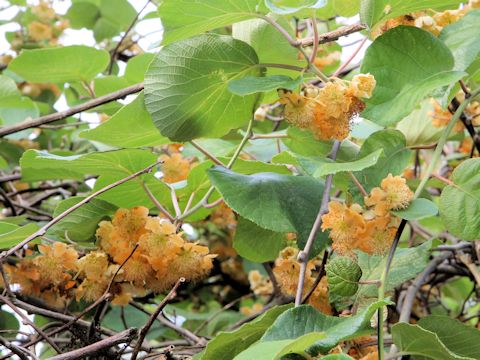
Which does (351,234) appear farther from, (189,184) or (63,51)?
(63,51)

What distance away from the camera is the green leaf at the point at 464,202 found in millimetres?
883

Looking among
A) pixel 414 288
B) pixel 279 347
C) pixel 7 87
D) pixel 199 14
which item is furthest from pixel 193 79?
pixel 7 87

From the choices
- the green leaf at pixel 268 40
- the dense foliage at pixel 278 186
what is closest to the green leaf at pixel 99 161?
the dense foliage at pixel 278 186

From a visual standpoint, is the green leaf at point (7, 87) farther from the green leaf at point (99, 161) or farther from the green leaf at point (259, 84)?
the green leaf at point (259, 84)

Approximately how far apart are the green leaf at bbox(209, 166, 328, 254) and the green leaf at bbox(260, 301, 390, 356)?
181 mm

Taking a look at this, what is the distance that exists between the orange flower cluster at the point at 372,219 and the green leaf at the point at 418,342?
96 mm

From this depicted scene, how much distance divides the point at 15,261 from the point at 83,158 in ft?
1.34

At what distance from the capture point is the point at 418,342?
2.75ft

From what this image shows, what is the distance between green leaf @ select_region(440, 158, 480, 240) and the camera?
0.88m

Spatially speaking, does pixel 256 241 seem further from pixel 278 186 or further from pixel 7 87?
pixel 7 87

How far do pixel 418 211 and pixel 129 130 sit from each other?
46 cm

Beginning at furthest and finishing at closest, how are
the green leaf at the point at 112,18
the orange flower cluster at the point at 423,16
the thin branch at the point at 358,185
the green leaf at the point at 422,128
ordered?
the green leaf at the point at 112,18 < the green leaf at the point at 422,128 < the orange flower cluster at the point at 423,16 < the thin branch at the point at 358,185

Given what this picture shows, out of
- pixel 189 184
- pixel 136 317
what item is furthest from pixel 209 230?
pixel 189 184

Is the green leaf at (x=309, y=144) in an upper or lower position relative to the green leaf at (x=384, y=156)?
lower
